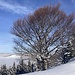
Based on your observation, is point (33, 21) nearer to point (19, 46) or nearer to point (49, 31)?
point (49, 31)

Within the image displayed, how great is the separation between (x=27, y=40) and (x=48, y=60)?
9.16 ft

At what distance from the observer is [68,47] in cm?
1947

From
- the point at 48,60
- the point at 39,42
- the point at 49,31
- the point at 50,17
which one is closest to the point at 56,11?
the point at 50,17

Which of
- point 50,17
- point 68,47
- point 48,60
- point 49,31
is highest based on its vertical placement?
point 50,17

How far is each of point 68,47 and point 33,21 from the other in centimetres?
470

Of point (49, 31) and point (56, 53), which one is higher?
point (49, 31)

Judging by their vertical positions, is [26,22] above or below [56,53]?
above

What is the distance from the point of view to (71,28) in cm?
1762

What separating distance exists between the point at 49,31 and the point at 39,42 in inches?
54.4

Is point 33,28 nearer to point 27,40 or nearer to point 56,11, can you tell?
point 27,40

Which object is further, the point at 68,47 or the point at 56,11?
the point at 68,47

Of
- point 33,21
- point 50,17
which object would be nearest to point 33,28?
point 33,21

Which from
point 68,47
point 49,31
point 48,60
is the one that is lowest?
point 48,60

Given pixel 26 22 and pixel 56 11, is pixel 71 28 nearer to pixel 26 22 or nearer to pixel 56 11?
pixel 56 11
